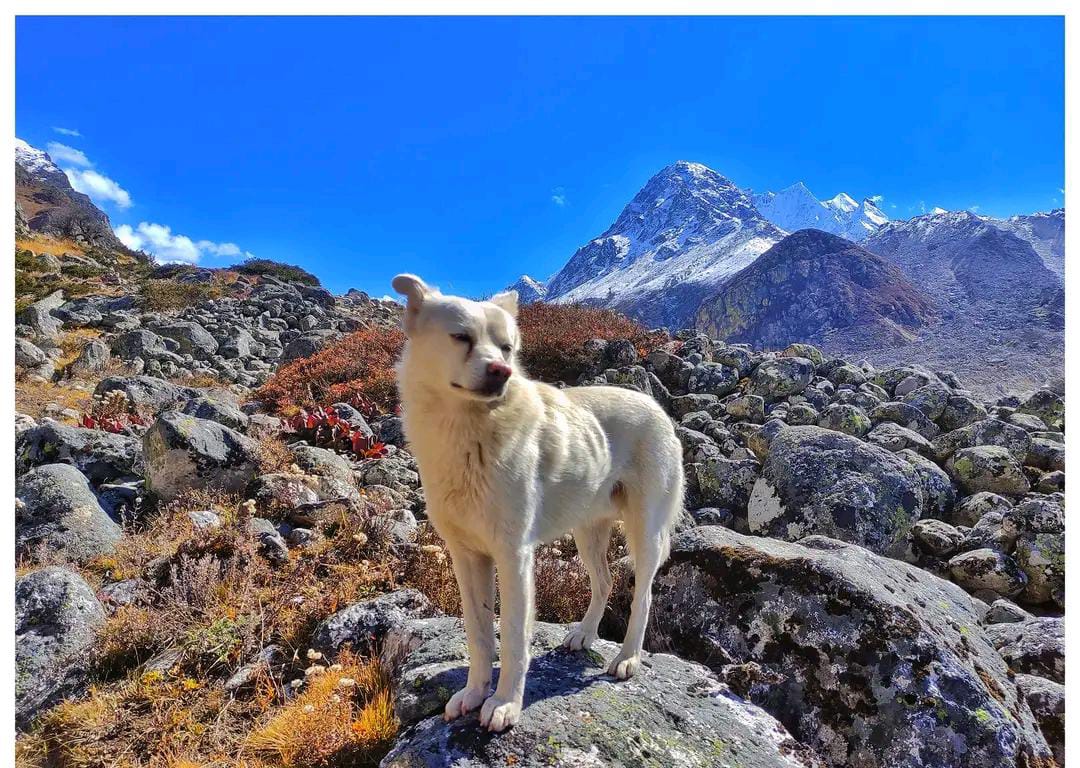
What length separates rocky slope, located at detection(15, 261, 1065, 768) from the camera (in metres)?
2.93

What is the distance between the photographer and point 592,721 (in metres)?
2.70

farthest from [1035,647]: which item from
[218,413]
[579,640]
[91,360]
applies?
[91,360]

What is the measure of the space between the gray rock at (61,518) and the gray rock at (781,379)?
31.6ft

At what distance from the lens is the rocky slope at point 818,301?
95.6 ft

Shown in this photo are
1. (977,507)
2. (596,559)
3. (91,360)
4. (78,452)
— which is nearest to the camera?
(596,559)

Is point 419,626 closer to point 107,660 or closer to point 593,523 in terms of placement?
point 593,523

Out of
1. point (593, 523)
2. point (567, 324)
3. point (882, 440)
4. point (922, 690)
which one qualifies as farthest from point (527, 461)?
point (567, 324)

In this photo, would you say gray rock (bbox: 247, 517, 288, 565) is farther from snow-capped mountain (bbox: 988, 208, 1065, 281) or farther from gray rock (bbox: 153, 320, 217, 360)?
snow-capped mountain (bbox: 988, 208, 1065, 281)

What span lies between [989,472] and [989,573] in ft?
7.18

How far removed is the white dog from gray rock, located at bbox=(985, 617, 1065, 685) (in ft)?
9.73

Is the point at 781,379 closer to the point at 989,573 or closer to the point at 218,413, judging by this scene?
the point at 989,573

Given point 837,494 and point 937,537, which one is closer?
point 937,537

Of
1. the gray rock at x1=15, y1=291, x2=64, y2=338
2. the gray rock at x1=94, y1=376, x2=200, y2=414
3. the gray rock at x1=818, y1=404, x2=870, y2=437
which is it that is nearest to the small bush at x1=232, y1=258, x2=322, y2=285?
the gray rock at x1=15, y1=291, x2=64, y2=338
